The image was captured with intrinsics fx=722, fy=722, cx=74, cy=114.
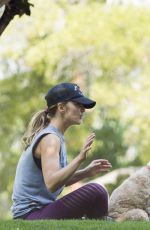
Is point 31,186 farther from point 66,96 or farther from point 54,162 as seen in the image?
point 66,96

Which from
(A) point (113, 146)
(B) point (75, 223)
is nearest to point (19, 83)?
(A) point (113, 146)

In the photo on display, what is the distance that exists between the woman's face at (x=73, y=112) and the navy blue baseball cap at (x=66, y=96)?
0.15 feet

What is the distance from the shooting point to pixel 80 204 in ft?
18.4

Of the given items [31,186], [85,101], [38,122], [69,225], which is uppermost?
[85,101]

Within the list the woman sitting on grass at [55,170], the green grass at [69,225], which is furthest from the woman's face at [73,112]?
the green grass at [69,225]

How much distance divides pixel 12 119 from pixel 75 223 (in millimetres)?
15517

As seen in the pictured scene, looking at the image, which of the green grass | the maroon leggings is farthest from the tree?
the green grass

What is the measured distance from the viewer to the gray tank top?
580 cm

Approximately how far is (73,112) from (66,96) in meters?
0.15

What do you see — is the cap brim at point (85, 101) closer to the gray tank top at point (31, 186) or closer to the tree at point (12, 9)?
the gray tank top at point (31, 186)

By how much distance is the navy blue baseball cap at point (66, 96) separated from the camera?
596 cm

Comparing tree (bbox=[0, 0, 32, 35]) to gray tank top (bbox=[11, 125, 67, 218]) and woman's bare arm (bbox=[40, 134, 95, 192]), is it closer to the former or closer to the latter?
gray tank top (bbox=[11, 125, 67, 218])

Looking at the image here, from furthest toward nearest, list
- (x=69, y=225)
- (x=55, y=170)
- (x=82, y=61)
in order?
(x=82, y=61)
(x=55, y=170)
(x=69, y=225)

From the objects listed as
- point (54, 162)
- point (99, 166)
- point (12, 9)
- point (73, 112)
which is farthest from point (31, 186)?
point (12, 9)
